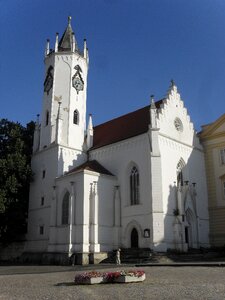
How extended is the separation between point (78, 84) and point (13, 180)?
45.8 ft

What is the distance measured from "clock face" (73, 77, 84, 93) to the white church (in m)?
0.10

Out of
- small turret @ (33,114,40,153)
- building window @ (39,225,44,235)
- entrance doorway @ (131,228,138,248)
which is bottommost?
entrance doorway @ (131,228,138,248)

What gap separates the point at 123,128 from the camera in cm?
3847

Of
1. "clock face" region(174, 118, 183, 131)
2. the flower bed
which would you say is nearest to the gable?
"clock face" region(174, 118, 183, 131)

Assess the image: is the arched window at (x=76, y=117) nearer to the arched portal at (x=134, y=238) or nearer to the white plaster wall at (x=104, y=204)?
the white plaster wall at (x=104, y=204)

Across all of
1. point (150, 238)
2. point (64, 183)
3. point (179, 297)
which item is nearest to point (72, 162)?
point (64, 183)

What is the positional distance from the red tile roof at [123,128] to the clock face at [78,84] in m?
5.57

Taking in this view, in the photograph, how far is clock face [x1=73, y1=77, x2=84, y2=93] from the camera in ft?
135

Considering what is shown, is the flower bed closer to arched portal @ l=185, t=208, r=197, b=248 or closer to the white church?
the white church

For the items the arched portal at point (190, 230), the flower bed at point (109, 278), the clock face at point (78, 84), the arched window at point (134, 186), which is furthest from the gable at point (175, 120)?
the flower bed at point (109, 278)

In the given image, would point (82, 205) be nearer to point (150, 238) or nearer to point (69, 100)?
point (150, 238)

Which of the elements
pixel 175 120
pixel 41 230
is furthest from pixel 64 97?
pixel 41 230

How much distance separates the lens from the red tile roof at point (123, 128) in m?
35.7

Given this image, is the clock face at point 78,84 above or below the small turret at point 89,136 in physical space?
above
